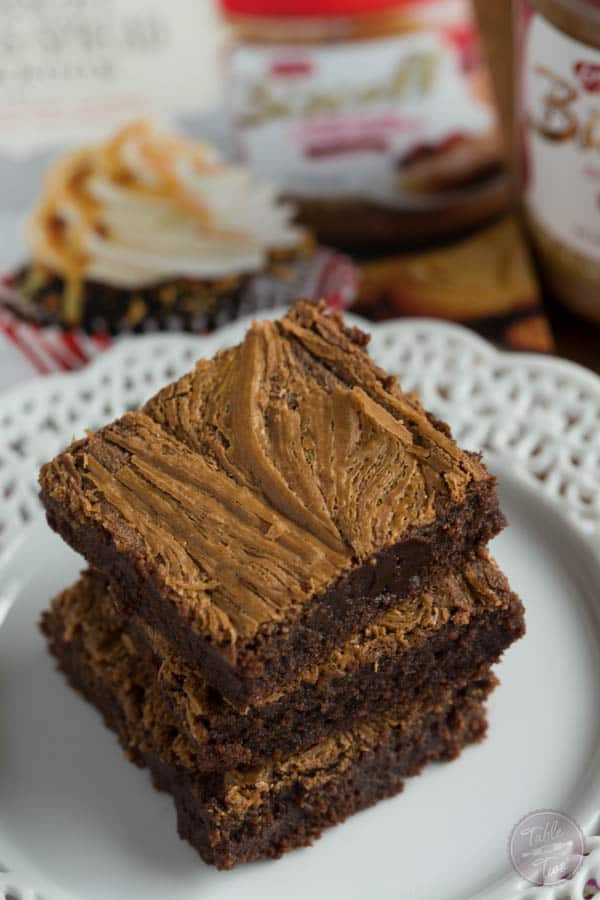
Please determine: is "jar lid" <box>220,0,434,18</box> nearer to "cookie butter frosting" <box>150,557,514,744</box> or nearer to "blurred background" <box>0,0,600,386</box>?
"blurred background" <box>0,0,600,386</box>

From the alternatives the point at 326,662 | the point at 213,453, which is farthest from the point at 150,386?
the point at 326,662

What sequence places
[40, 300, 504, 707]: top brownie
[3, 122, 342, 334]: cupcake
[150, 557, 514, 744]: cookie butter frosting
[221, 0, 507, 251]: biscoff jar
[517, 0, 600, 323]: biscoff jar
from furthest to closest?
1. [221, 0, 507, 251]: biscoff jar
2. [3, 122, 342, 334]: cupcake
3. [517, 0, 600, 323]: biscoff jar
4. [150, 557, 514, 744]: cookie butter frosting
5. [40, 300, 504, 707]: top brownie

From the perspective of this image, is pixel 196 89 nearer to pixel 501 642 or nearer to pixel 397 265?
pixel 397 265

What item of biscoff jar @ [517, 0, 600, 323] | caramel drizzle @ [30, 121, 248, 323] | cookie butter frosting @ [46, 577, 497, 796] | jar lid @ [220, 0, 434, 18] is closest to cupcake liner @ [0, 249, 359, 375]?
caramel drizzle @ [30, 121, 248, 323]

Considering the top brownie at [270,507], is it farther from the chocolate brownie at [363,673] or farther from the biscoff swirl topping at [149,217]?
the biscoff swirl topping at [149,217]

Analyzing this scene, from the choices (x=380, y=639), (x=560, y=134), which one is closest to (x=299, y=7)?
(x=560, y=134)
